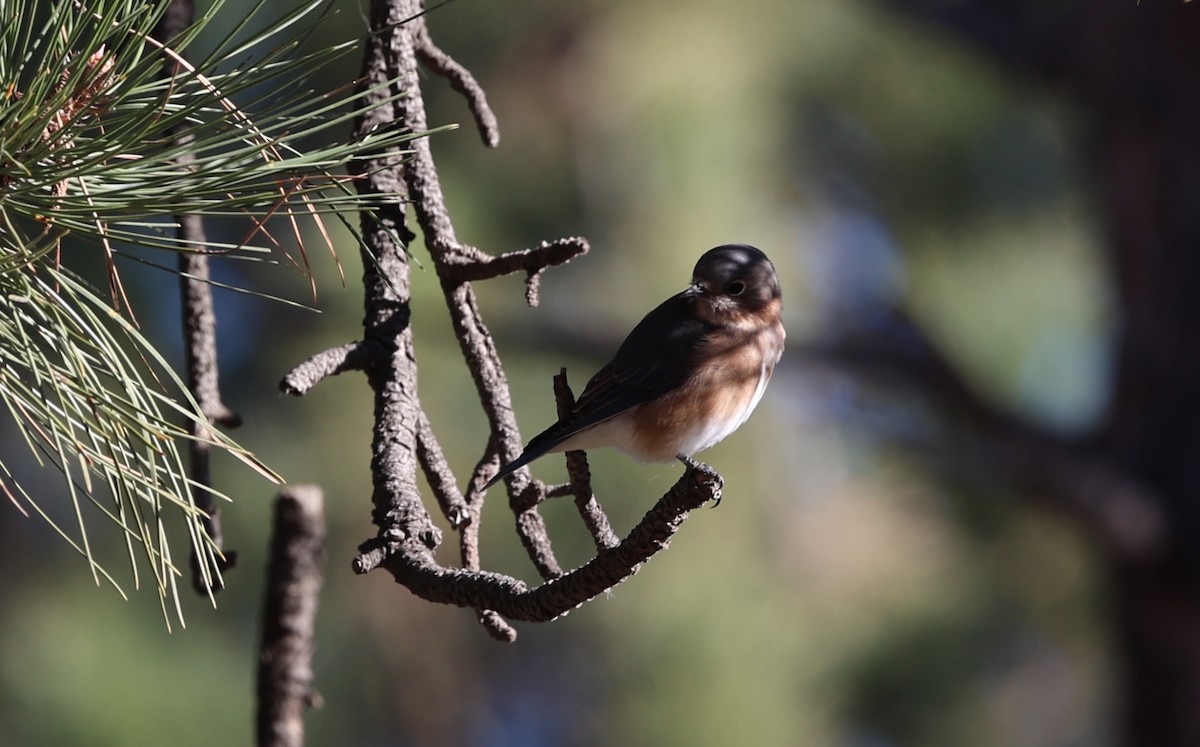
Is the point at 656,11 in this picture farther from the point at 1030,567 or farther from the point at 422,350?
the point at 1030,567

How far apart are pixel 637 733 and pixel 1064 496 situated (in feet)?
6.01

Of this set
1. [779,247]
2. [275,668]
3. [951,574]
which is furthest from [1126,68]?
[275,668]

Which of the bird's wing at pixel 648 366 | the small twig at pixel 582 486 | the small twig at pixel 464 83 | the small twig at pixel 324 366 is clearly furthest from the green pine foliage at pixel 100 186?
the bird's wing at pixel 648 366

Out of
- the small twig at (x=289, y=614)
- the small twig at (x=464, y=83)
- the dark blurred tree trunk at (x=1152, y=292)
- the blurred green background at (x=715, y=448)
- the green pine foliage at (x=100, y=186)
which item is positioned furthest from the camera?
the dark blurred tree trunk at (x=1152, y=292)

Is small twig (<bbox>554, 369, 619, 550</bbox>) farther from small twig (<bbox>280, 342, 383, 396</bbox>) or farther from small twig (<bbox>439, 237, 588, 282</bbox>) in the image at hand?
small twig (<bbox>280, 342, 383, 396</bbox>)

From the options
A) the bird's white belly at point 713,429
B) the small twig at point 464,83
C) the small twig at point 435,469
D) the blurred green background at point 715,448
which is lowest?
the blurred green background at point 715,448

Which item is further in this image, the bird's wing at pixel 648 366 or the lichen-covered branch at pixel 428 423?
the bird's wing at pixel 648 366

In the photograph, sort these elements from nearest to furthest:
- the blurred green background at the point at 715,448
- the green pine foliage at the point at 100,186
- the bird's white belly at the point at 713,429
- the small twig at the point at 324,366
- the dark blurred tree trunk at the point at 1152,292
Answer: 1. the green pine foliage at the point at 100,186
2. the small twig at the point at 324,366
3. the bird's white belly at the point at 713,429
4. the blurred green background at the point at 715,448
5. the dark blurred tree trunk at the point at 1152,292

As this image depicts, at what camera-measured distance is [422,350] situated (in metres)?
4.97

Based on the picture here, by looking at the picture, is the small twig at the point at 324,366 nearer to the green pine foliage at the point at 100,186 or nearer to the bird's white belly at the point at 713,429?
the green pine foliage at the point at 100,186

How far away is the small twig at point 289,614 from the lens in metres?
0.93

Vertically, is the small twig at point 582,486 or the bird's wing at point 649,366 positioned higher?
the small twig at point 582,486

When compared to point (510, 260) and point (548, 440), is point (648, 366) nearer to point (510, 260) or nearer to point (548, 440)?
point (548, 440)

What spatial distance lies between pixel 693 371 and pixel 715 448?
3.08m
